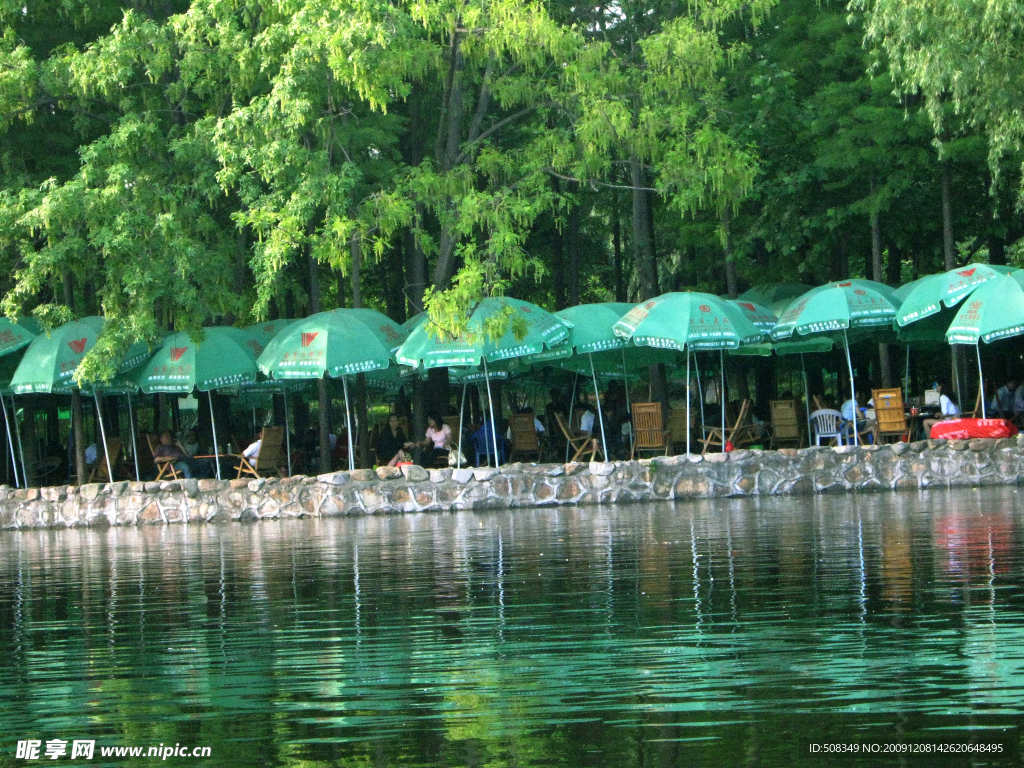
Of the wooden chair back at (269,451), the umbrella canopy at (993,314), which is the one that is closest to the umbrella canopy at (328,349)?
the wooden chair back at (269,451)

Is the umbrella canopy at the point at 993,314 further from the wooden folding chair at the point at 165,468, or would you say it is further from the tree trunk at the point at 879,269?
the wooden folding chair at the point at 165,468

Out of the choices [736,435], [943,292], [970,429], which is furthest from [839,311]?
[970,429]

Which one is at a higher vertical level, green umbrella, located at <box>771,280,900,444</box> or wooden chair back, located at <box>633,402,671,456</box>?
green umbrella, located at <box>771,280,900,444</box>

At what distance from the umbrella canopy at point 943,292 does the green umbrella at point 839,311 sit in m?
0.51

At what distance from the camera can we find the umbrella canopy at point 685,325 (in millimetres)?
21531

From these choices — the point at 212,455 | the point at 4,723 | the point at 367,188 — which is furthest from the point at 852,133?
the point at 4,723

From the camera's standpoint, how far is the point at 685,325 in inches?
846

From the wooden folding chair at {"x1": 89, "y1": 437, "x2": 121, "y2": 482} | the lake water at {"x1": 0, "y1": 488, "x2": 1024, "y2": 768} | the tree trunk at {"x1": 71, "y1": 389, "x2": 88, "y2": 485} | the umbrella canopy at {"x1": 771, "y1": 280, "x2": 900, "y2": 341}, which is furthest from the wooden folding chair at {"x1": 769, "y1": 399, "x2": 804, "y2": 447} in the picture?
the wooden folding chair at {"x1": 89, "y1": 437, "x2": 121, "y2": 482}

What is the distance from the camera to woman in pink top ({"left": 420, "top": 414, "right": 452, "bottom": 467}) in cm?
2311

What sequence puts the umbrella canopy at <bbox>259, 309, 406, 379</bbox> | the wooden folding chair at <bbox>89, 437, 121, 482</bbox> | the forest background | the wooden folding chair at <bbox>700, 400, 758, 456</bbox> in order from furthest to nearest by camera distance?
1. the wooden folding chair at <bbox>89, 437, 121, 482</bbox>
2. the wooden folding chair at <bbox>700, 400, 758, 456</bbox>
3. the umbrella canopy at <bbox>259, 309, 406, 379</bbox>
4. the forest background

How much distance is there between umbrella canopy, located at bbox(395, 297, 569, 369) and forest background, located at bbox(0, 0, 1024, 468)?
426 mm

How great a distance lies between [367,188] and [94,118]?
6.26 m

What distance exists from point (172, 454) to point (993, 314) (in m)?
13.2

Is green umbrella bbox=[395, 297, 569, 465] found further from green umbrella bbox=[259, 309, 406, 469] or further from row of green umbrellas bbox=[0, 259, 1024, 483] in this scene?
green umbrella bbox=[259, 309, 406, 469]
